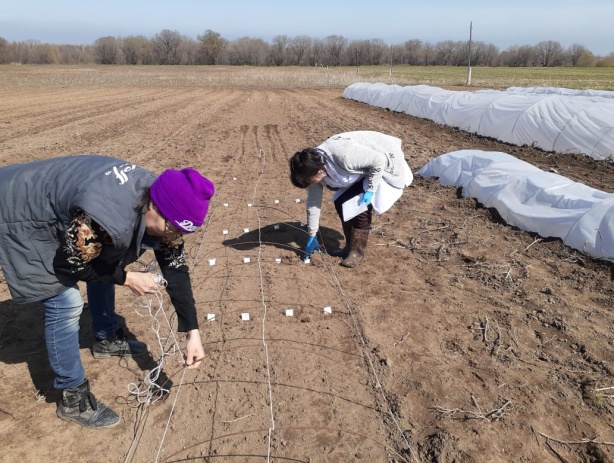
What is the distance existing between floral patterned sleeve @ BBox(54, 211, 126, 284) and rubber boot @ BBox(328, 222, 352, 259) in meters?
2.49

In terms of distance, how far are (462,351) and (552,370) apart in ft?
1.69

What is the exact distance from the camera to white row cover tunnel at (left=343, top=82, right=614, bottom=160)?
7.64 metres

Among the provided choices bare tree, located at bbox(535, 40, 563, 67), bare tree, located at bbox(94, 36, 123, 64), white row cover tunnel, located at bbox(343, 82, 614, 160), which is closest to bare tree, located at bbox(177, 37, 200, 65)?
bare tree, located at bbox(94, 36, 123, 64)

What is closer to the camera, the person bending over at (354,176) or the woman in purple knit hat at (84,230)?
the woman in purple knit hat at (84,230)

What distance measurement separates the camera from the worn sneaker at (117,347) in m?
2.73

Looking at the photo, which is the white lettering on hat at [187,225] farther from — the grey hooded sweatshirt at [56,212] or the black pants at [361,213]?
the black pants at [361,213]

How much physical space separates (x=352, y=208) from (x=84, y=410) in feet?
7.67

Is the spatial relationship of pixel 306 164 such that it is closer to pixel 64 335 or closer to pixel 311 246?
pixel 311 246

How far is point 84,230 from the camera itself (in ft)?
5.37

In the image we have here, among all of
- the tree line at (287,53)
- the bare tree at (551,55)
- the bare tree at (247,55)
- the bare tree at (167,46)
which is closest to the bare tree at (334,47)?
the tree line at (287,53)

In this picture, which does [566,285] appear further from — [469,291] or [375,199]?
[375,199]

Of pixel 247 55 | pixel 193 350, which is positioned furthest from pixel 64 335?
pixel 247 55

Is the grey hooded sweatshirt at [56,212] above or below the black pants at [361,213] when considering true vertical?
above

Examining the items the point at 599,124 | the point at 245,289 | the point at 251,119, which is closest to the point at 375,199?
the point at 245,289
